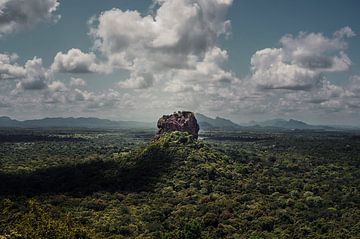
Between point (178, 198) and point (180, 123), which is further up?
point (180, 123)

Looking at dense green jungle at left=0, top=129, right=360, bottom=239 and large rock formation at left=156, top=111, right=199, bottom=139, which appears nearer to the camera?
dense green jungle at left=0, top=129, right=360, bottom=239

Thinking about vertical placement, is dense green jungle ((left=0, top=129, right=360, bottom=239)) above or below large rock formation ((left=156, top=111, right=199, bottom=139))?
below

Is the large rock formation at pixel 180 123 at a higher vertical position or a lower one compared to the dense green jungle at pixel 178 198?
higher

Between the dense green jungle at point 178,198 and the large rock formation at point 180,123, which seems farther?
the large rock formation at point 180,123

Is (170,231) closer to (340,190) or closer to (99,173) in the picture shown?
(99,173)
